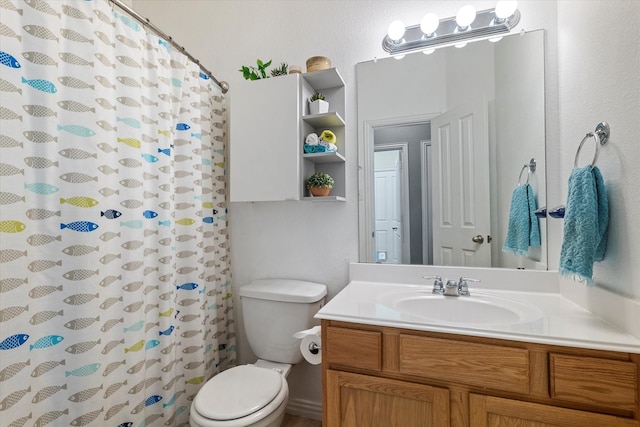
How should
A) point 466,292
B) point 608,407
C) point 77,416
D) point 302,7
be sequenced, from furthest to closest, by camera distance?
point 302,7
point 466,292
point 77,416
point 608,407

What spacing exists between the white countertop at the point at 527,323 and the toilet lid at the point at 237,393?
0.44m

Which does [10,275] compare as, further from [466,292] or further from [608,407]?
[608,407]

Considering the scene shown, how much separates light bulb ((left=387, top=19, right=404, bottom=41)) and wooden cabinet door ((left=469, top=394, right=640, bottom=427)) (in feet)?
4.98

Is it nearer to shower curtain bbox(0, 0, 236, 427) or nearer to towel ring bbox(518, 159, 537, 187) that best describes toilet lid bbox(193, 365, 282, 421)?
shower curtain bbox(0, 0, 236, 427)

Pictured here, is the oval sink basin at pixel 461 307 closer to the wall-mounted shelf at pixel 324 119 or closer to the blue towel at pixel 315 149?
the blue towel at pixel 315 149

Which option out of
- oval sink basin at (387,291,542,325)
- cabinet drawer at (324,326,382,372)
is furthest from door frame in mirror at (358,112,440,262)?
cabinet drawer at (324,326,382,372)

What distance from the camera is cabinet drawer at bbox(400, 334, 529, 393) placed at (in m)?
0.86

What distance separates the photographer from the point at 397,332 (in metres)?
0.98

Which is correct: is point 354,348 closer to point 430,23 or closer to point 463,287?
point 463,287

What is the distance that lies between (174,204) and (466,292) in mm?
1389

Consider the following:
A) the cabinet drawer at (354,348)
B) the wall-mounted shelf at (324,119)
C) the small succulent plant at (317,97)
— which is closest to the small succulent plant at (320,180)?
the wall-mounted shelf at (324,119)

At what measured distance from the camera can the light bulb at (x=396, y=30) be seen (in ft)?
4.62

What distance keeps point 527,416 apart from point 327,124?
1.41 metres

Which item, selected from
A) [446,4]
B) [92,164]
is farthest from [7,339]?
[446,4]
